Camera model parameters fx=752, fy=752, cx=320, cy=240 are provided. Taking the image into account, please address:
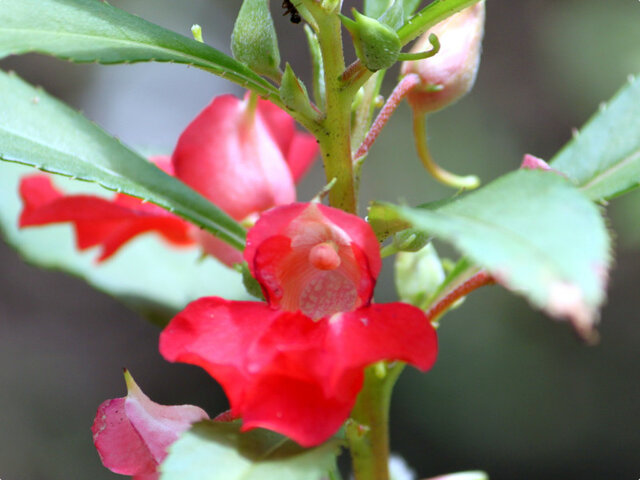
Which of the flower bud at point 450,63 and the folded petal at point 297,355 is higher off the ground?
the flower bud at point 450,63

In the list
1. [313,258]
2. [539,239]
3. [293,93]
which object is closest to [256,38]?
[293,93]

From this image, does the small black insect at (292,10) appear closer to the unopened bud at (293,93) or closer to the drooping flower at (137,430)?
the unopened bud at (293,93)

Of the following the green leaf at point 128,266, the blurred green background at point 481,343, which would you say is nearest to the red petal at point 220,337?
the green leaf at point 128,266

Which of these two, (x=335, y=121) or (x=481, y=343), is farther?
(x=481, y=343)

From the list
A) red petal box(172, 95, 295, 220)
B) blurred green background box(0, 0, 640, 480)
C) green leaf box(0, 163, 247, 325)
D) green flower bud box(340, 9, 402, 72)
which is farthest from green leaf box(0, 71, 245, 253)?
blurred green background box(0, 0, 640, 480)

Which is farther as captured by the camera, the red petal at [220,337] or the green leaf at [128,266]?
the green leaf at [128,266]

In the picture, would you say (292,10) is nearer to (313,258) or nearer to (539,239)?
(313,258)
